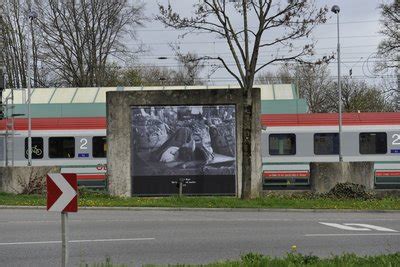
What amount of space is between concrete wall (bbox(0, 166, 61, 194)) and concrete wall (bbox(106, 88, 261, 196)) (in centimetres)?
278

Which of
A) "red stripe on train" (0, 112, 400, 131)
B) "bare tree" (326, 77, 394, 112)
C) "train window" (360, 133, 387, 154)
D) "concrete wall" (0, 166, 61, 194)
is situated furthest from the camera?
"bare tree" (326, 77, 394, 112)

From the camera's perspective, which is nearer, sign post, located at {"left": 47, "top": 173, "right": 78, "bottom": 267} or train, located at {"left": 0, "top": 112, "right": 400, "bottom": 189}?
sign post, located at {"left": 47, "top": 173, "right": 78, "bottom": 267}

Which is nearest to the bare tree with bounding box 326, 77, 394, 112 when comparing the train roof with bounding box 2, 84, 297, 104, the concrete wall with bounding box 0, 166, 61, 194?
the train roof with bounding box 2, 84, 297, 104

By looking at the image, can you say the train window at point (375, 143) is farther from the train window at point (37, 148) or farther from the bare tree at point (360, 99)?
the bare tree at point (360, 99)

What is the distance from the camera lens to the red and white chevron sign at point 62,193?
24.7ft

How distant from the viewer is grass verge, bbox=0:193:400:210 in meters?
19.8

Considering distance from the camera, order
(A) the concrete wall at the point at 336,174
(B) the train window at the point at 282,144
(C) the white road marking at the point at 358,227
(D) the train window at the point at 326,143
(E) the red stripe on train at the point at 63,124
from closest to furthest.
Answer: (C) the white road marking at the point at 358,227
(A) the concrete wall at the point at 336,174
(B) the train window at the point at 282,144
(D) the train window at the point at 326,143
(E) the red stripe on train at the point at 63,124

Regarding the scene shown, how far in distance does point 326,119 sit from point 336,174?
580 cm

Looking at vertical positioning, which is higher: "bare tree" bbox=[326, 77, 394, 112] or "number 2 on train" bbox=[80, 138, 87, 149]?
"bare tree" bbox=[326, 77, 394, 112]

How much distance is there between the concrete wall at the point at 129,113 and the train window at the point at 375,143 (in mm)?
7139

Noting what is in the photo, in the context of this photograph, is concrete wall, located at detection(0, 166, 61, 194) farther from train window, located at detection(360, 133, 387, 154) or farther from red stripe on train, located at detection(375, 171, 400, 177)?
red stripe on train, located at detection(375, 171, 400, 177)

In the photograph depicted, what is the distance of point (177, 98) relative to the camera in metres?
23.5

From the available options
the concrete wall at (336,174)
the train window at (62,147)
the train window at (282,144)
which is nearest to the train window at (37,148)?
the train window at (62,147)

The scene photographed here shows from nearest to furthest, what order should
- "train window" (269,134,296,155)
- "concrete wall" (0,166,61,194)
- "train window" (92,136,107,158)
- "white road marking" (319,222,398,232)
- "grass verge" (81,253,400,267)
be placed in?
1. "grass verge" (81,253,400,267)
2. "white road marking" (319,222,398,232)
3. "concrete wall" (0,166,61,194)
4. "train window" (269,134,296,155)
5. "train window" (92,136,107,158)
